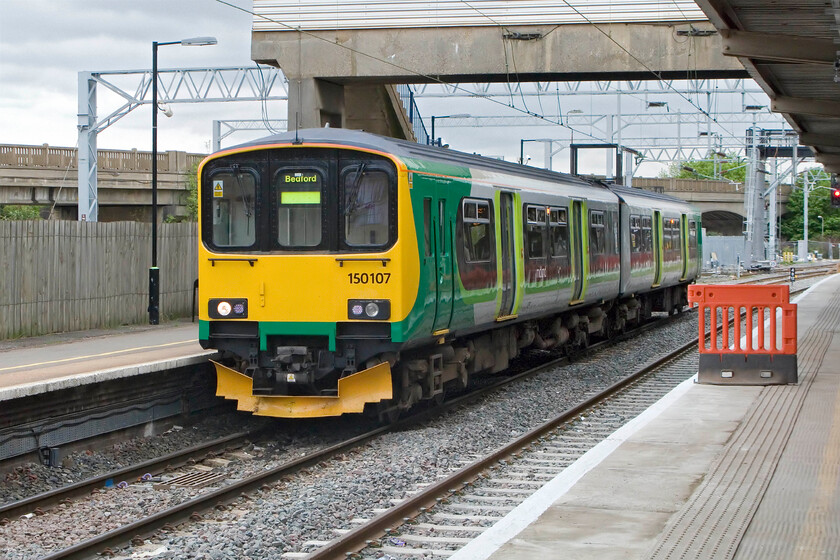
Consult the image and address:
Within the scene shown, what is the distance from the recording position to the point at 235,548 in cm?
762

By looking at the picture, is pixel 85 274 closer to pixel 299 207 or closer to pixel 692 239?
pixel 299 207

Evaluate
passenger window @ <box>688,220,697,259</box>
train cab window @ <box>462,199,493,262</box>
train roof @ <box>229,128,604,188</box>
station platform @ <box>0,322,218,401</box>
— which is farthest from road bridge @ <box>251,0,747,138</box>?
passenger window @ <box>688,220,697,259</box>

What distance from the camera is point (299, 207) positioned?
38.9ft

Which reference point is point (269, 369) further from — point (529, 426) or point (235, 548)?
point (235, 548)

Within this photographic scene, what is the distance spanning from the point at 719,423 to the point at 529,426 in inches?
100

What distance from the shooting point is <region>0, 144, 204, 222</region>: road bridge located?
136ft

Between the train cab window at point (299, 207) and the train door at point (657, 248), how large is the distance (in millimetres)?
13889

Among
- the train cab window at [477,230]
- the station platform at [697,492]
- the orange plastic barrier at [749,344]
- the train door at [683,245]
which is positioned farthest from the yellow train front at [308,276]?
the train door at [683,245]

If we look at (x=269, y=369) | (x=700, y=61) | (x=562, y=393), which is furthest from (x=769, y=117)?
(x=269, y=369)

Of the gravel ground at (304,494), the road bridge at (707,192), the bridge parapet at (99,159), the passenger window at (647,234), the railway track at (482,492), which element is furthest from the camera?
the road bridge at (707,192)

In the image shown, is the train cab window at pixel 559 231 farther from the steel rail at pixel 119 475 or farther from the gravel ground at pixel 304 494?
the steel rail at pixel 119 475

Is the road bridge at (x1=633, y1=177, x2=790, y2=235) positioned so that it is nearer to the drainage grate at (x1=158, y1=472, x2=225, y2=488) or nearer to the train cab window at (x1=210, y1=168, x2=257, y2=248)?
the train cab window at (x1=210, y1=168, x2=257, y2=248)

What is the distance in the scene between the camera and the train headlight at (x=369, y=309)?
11.4 metres

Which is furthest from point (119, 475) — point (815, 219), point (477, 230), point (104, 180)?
point (815, 219)
